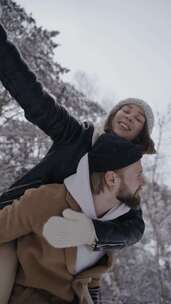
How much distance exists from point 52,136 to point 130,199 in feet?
1.28

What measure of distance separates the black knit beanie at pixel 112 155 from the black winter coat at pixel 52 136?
0.37 feet

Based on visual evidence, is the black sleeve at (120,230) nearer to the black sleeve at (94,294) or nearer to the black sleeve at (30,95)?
the black sleeve at (94,294)

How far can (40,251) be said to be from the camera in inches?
51.3

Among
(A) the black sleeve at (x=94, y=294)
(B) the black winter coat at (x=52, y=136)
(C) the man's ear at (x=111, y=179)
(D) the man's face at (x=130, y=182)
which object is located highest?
(B) the black winter coat at (x=52, y=136)

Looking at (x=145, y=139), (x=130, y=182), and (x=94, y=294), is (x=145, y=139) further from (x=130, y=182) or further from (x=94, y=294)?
(x=94, y=294)

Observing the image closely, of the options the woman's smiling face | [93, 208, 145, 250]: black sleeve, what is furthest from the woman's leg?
the woman's smiling face

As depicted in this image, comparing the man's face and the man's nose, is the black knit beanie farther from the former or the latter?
the man's nose

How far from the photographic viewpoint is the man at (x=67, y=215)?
49.5 inches

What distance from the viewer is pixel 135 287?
14.4 meters

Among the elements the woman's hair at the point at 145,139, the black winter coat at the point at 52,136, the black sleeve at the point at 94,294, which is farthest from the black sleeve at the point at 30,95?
the black sleeve at the point at 94,294

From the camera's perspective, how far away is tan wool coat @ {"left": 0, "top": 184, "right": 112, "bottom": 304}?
4.09 feet

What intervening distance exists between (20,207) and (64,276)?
29cm

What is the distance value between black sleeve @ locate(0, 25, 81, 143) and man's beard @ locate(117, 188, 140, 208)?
317mm

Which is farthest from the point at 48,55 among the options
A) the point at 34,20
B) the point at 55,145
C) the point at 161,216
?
the point at 55,145
